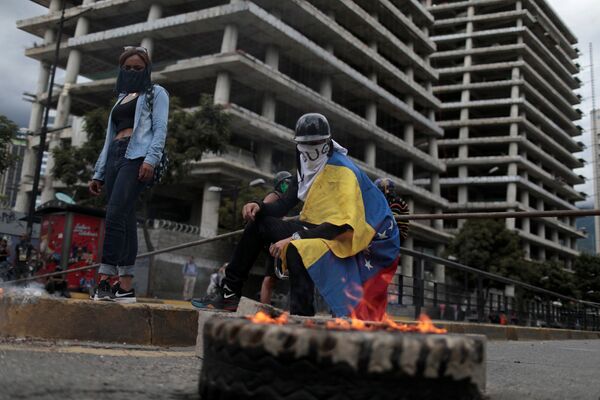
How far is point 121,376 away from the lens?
7.57 feet

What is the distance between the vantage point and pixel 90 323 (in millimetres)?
3627

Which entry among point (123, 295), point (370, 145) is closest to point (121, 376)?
point (123, 295)

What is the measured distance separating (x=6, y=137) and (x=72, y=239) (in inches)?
263

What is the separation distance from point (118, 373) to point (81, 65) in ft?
132

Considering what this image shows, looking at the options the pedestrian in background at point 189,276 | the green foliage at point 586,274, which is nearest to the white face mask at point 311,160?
the pedestrian in background at point 189,276

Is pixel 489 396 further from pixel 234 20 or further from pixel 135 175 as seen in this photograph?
pixel 234 20

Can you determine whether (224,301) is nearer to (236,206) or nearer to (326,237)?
(326,237)

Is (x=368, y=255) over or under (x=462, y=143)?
under

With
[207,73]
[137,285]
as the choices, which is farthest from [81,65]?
[137,285]

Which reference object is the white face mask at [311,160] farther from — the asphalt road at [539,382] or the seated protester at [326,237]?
the asphalt road at [539,382]

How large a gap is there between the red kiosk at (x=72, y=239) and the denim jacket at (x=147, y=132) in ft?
35.2

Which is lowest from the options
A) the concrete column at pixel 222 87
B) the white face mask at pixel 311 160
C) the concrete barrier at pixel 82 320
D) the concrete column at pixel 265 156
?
the concrete barrier at pixel 82 320

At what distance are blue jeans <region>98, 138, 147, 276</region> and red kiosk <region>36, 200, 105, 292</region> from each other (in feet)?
35.1

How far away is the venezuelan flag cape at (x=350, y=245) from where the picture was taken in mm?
3049
